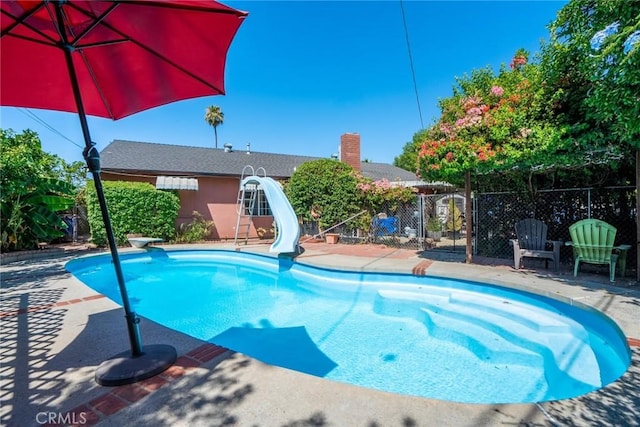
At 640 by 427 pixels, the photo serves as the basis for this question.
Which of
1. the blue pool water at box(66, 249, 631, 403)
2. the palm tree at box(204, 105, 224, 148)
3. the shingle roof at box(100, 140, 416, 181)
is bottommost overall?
the blue pool water at box(66, 249, 631, 403)

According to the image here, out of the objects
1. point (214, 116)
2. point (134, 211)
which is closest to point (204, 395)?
point (134, 211)

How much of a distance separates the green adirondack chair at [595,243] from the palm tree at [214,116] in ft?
140

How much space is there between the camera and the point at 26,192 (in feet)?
35.4

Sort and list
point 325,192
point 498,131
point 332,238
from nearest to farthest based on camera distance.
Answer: point 498,131
point 332,238
point 325,192

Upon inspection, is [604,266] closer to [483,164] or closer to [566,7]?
[483,164]

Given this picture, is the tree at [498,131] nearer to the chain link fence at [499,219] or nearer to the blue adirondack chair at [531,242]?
the blue adirondack chair at [531,242]

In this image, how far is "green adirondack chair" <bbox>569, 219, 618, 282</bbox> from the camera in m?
6.37

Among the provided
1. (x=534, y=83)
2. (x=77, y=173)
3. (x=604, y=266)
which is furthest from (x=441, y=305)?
(x=77, y=173)

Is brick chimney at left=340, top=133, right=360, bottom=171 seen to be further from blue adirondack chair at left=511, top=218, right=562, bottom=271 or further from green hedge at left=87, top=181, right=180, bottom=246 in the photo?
blue adirondack chair at left=511, top=218, right=562, bottom=271

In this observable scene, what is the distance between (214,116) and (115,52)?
42.3 m

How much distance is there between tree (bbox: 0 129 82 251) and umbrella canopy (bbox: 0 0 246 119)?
9397 millimetres

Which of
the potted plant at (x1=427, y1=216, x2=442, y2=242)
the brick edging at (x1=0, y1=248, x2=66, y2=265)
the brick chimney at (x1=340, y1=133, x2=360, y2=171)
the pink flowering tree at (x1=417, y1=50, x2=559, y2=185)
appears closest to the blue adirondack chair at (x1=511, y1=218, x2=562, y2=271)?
the pink flowering tree at (x1=417, y1=50, x2=559, y2=185)

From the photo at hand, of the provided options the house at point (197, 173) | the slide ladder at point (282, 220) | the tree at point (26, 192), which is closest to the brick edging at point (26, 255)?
the tree at point (26, 192)

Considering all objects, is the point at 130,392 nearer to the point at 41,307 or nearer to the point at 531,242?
the point at 41,307
